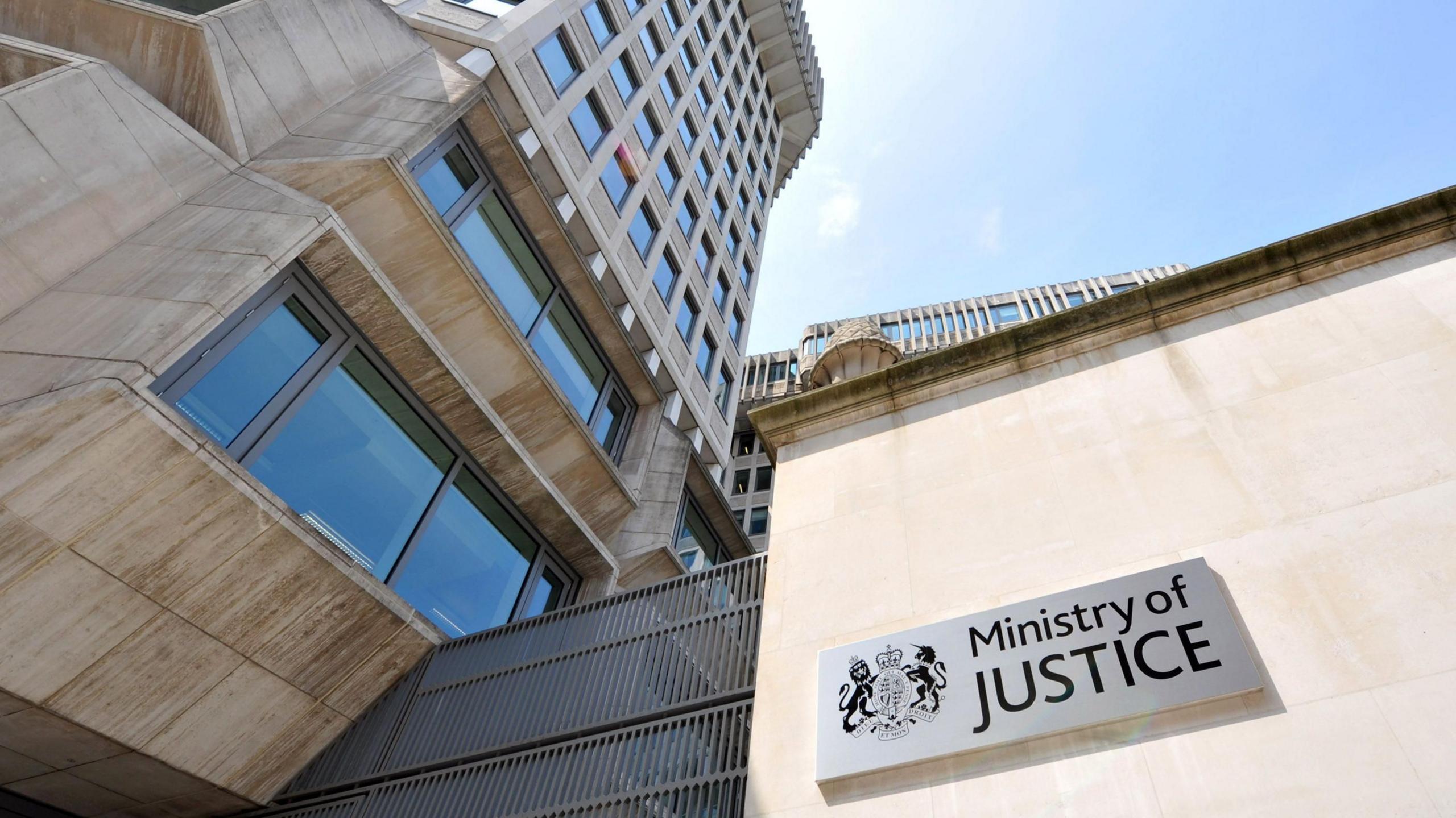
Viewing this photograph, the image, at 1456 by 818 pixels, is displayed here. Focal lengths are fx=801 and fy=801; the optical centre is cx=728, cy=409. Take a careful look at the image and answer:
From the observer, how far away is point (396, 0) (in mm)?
15469

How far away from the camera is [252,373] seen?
905cm

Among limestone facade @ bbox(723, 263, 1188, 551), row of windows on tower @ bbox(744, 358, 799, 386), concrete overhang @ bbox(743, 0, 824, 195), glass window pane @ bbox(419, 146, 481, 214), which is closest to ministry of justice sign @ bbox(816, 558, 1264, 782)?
glass window pane @ bbox(419, 146, 481, 214)

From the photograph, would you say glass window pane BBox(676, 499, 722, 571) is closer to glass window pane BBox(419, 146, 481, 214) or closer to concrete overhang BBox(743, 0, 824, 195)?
glass window pane BBox(419, 146, 481, 214)

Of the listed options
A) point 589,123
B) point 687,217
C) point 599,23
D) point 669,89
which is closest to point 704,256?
point 687,217

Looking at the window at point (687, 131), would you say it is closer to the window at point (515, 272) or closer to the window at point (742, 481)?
the window at point (515, 272)

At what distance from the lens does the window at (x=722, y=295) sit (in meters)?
24.3

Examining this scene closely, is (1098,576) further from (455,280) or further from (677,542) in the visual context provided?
(677,542)

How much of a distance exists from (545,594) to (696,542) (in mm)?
5240

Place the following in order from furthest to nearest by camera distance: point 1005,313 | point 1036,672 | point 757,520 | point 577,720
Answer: point 1005,313 < point 757,520 < point 577,720 < point 1036,672

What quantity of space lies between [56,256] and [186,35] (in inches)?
129

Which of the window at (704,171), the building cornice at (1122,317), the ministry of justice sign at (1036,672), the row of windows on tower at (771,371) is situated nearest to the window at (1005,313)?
the row of windows on tower at (771,371)

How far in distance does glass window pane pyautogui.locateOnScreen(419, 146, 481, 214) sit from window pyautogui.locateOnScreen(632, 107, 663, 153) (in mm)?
7681

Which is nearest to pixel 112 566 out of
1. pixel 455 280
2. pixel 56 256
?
pixel 56 256

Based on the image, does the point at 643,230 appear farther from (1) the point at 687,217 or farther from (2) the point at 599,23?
(2) the point at 599,23
